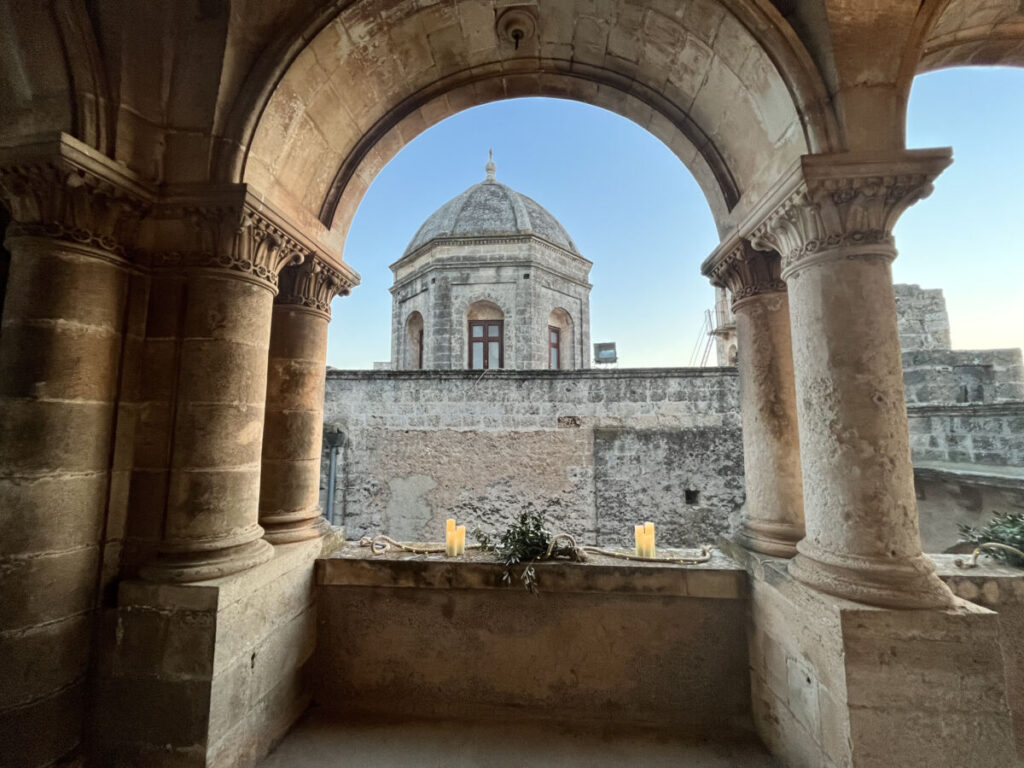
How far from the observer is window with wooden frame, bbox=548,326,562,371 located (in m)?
12.6

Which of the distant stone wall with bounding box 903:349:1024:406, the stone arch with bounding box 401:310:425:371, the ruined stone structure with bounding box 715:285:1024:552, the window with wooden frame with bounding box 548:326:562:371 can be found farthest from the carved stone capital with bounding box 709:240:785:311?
the stone arch with bounding box 401:310:425:371

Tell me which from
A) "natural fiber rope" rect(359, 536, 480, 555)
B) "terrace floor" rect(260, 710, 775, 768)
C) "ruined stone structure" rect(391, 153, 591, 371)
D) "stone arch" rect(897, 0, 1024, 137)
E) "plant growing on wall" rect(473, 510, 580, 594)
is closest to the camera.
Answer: "terrace floor" rect(260, 710, 775, 768)

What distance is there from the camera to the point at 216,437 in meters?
2.05

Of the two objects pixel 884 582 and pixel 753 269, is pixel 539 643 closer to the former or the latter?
pixel 884 582

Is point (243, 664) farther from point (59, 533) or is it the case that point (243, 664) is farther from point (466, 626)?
point (466, 626)

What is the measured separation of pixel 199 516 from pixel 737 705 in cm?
297

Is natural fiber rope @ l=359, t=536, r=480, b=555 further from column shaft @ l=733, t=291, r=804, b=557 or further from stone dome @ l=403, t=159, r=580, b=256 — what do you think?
stone dome @ l=403, t=159, r=580, b=256

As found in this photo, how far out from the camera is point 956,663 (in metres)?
1.61

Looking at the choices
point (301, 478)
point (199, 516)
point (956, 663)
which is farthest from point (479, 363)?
point (956, 663)

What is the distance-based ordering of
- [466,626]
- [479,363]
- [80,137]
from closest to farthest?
[80,137] → [466,626] → [479,363]

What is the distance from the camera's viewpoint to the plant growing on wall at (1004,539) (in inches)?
90.7

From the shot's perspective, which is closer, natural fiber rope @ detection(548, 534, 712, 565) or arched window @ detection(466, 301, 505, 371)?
natural fiber rope @ detection(548, 534, 712, 565)

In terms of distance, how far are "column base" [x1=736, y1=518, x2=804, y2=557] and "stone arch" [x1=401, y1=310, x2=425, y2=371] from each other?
1096 cm

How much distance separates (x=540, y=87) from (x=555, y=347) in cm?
1001
